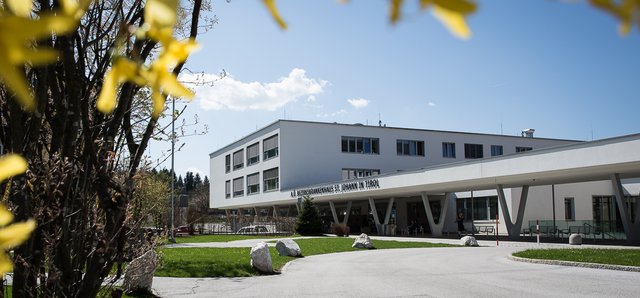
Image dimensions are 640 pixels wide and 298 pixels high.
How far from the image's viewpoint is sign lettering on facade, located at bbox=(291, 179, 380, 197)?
154ft

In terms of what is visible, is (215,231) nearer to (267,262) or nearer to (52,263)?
(267,262)

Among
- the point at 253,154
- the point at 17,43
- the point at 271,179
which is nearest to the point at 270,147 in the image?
the point at 271,179

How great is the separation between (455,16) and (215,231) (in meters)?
71.1

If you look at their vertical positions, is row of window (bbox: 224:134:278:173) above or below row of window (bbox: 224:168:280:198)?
above

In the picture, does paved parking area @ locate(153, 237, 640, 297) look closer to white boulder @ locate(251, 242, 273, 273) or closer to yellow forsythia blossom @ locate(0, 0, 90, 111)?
white boulder @ locate(251, 242, 273, 273)

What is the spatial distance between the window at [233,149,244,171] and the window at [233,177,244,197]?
1741 mm

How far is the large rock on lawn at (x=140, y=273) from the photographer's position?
7035 mm

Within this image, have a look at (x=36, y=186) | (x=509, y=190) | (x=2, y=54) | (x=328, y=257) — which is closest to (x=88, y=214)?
(x=36, y=186)

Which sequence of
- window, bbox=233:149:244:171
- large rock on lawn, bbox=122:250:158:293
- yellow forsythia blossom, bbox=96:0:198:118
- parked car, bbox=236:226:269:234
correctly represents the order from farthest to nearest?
window, bbox=233:149:244:171
parked car, bbox=236:226:269:234
large rock on lawn, bbox=122:250:158:293
yellow forsythia blossom, bbox=96:0:198:118

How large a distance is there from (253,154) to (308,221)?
73.3ft

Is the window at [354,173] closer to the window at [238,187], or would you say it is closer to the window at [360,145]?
the window at [360,145]

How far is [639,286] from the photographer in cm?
1362

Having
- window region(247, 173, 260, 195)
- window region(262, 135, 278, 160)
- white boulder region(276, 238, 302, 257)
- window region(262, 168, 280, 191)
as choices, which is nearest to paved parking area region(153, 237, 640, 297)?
white boulder region(276, 238, 302, 257)

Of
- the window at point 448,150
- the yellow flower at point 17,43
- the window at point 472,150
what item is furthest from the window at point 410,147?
the yellow flower at point 17,43
